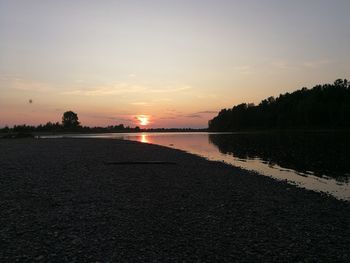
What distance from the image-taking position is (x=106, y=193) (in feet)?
63.1

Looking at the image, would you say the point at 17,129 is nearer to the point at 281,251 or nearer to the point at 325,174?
the point at 325,174

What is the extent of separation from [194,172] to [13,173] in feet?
48.5

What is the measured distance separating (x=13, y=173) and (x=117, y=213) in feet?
45.1

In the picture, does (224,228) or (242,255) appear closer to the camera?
(242,255)

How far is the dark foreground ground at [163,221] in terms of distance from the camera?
10758 mm

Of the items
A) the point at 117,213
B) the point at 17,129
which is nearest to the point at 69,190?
the point at 117,213

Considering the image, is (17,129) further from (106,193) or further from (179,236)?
(179,236)

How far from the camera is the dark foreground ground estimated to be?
35.3 feet

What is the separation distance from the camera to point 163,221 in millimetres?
14211

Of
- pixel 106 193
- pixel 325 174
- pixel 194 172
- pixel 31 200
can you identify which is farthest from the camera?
pixel 325 174

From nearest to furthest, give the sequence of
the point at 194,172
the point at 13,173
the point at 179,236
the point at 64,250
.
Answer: the point at 64,250, the point at 179,236, the point at 13,173, the point at 194,172

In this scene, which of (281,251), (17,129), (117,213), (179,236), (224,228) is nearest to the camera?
(281,251)

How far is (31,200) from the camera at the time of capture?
55.2 feet

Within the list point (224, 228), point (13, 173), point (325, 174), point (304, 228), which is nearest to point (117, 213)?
point (224, 228)
